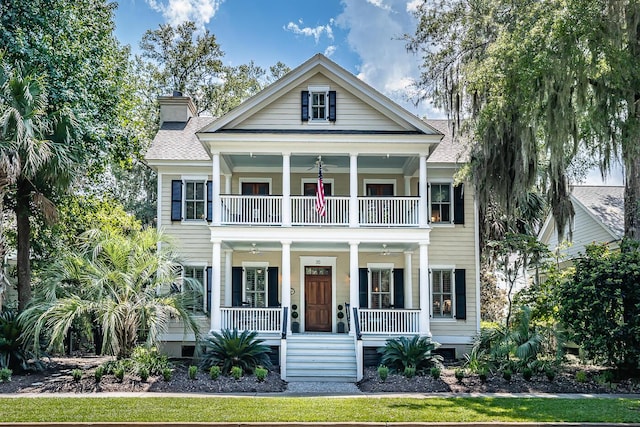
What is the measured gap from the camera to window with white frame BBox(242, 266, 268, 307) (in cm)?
1773

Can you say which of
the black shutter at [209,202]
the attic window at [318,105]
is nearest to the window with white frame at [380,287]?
the attic window at [318,105]

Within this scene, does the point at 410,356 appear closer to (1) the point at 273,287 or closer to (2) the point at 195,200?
(1) the point at 273,287

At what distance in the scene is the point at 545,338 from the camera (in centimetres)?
1425

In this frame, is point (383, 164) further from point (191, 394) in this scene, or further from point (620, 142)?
point (191, 394)

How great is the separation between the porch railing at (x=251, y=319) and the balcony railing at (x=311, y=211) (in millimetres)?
2207

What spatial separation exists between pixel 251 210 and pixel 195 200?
2499 mm

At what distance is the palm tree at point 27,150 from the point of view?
12.9m

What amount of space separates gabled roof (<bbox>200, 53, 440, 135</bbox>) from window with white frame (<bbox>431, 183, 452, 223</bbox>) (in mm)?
2520

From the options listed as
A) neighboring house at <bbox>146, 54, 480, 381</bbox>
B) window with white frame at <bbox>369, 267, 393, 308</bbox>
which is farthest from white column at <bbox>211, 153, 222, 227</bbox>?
window with white frame at <bbox>369, 267, 393, 308</bbox>

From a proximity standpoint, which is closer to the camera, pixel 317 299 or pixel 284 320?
pixel 284 320

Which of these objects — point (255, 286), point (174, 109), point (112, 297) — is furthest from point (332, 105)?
point (112, 297)

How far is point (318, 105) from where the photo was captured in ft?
54.8

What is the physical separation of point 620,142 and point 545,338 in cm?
467

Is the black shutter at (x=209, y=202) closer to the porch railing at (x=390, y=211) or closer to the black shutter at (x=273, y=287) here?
the black shutter at (x=273, y=287)
